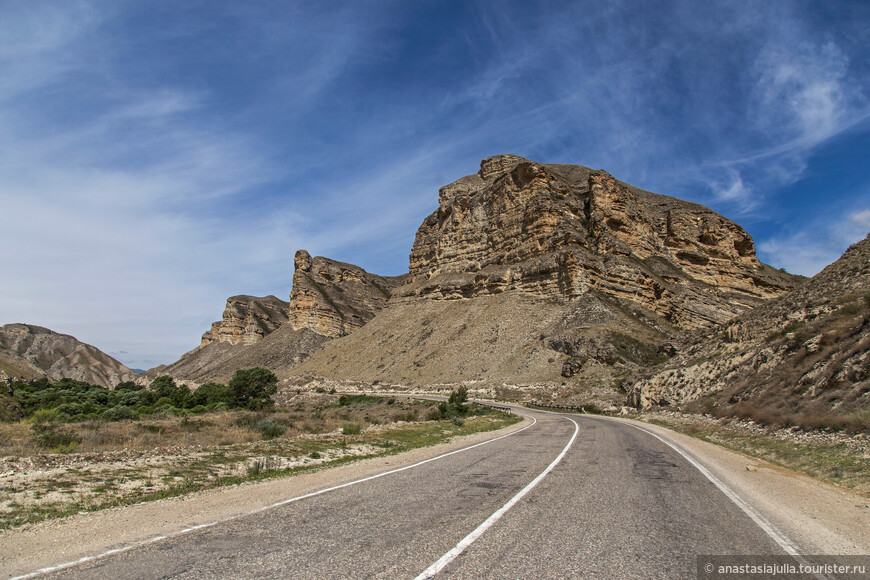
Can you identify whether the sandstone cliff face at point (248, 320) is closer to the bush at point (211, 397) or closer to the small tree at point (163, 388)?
the small tree at point (163, 388)

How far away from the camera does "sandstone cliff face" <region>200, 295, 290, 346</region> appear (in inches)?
5699

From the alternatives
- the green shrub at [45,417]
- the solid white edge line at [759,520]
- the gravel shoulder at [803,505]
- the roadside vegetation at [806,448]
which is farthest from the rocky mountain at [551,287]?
the green shrub at [45,417]

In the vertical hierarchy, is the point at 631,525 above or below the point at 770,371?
below

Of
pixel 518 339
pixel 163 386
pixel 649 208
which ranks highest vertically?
pixel 649 208

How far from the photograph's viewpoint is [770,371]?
20688 mm

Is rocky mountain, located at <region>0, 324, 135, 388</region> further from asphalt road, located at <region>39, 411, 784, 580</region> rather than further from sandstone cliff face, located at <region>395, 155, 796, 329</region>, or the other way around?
asphalt road, located at <region>39, 411, 784, 580</region>

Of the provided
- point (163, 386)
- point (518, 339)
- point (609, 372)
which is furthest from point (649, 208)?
point (163, 386)

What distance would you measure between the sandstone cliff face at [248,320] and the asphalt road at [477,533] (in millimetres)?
142305

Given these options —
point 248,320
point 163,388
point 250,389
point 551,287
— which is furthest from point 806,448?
point 248,320

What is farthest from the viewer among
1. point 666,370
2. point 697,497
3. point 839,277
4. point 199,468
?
point 666,370

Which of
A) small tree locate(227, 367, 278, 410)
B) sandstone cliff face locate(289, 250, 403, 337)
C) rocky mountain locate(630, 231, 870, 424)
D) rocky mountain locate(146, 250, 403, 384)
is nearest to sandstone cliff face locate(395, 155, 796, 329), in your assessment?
sandstone cliff face locate(289, 250, 403, 337)

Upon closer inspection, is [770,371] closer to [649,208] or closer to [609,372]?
[609,372]

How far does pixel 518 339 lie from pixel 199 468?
174 feet

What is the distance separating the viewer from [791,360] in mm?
19406
